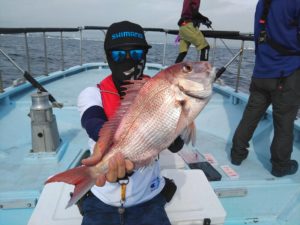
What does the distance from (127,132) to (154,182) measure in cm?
74

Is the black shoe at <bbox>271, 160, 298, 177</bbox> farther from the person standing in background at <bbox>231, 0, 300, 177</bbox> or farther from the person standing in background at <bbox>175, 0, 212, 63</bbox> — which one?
the person standing in background at <bbox>175, 0, 212, 63</bbox>

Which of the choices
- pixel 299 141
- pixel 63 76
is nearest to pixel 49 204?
pixel 299 141

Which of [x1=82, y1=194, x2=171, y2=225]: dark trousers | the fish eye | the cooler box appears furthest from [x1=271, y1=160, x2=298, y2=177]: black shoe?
the fish eye

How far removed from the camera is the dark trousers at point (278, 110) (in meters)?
3.10

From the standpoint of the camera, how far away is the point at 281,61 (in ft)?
10.1

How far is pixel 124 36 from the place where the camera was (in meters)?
1.90

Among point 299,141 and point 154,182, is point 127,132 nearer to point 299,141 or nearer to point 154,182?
point 154,182

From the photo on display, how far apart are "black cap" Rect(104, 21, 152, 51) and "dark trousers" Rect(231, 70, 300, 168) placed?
1831 millimetres

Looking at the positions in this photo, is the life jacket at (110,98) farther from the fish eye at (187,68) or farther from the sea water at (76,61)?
the sea water at (76,61)

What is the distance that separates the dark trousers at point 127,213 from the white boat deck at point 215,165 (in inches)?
16.8

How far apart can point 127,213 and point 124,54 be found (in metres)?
1.03

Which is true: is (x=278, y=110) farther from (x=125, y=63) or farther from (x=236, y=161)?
(x=125, y=63)

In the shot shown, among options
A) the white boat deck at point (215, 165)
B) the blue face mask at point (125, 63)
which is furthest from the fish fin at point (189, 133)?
the white boat deck at point (215, 165)

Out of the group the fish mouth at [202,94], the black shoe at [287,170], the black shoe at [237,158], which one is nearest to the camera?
the fish mouth at [202,94]
